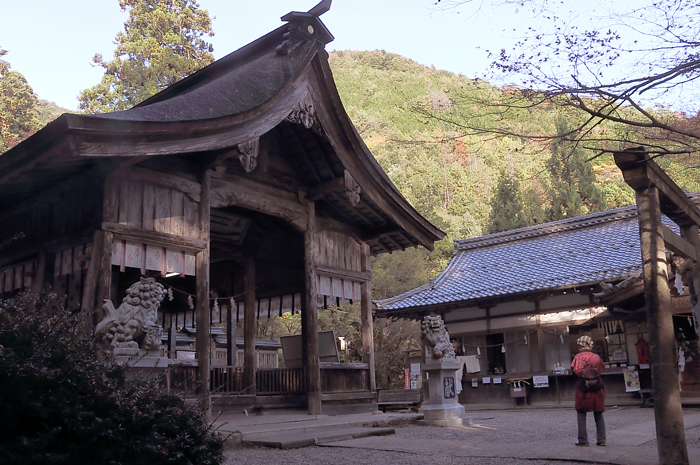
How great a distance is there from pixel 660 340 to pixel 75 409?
562cm

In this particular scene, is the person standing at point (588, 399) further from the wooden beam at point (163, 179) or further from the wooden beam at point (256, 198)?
the wooden beam at point (163, 179)

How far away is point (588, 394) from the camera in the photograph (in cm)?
800

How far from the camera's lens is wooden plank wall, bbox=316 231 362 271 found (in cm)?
1197

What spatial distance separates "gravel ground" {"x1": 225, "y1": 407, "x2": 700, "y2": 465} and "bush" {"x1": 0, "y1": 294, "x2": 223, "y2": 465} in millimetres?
2958

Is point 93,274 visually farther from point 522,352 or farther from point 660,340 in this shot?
point 522,352

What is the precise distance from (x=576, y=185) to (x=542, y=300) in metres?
17.7

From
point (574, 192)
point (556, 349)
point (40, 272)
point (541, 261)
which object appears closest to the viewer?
point (40, 272)

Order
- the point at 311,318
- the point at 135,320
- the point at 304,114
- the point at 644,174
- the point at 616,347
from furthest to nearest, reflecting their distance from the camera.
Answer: the point at 616,347
the point at 311,318
the point at 304,114
the point at 135,320
the point at 644,174

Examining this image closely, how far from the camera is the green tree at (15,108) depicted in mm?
28656

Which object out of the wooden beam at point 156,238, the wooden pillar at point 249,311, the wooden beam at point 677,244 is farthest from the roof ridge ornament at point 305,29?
the wooden beam at point 677,244

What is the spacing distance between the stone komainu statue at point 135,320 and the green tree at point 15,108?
25475 mm

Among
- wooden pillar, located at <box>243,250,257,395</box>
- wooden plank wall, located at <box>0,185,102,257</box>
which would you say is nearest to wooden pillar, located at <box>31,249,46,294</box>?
wooden plank wall, located at <box>0,185,102,257</box>

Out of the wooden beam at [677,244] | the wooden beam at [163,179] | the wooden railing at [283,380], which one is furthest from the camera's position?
the wooden railing at [283,380]

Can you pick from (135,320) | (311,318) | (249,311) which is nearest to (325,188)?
(311,318)
